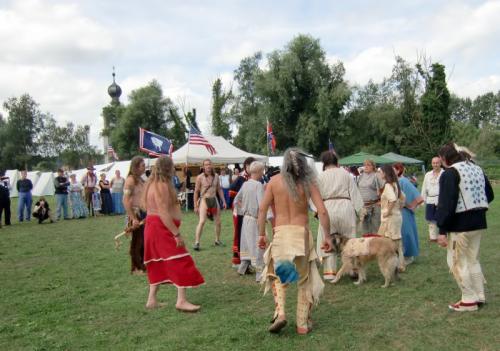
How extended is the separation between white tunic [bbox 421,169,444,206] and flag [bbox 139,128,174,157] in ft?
35.4

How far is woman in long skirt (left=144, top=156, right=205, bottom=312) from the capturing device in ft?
16.8

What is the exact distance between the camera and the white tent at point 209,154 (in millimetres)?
19016

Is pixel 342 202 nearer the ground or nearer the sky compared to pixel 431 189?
nearer the ground

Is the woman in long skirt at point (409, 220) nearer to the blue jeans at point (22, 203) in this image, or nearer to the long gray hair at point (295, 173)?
the long gray hair at point (295, 173)

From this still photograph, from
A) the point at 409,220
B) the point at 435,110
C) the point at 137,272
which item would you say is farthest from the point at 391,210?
the point at 435,110

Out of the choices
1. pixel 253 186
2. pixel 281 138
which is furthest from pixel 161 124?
pixel 253 186

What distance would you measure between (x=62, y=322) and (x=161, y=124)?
47847 mm

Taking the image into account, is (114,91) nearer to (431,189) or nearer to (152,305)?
(431,189)

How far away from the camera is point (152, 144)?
1758cm

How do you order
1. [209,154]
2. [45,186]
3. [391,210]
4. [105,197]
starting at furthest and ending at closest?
[45,186], [209,154], [105,197], [391,210]

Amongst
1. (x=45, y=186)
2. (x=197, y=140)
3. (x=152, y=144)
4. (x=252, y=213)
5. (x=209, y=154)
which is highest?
(x=197, y=140)

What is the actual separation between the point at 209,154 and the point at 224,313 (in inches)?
579

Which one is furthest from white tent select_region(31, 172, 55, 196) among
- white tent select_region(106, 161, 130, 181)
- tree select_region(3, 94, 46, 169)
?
tree select_region(3, 94, 46, 169)

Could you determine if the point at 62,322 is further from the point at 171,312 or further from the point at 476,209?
the point at 476,209
